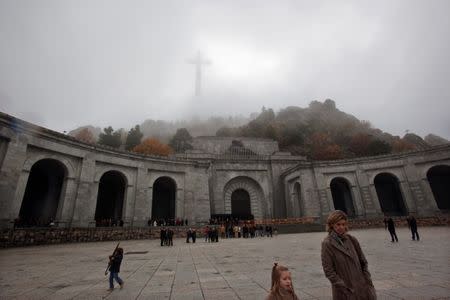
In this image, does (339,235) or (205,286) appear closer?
(339,235)

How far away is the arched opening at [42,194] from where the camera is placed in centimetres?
2167

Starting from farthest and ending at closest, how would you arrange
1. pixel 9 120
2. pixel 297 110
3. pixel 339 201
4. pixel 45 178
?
pixel 297 110 → pixel 339 201 → pixel 45 178 → pixel 9 120

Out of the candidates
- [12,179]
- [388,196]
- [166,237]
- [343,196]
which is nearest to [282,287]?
[166,237]

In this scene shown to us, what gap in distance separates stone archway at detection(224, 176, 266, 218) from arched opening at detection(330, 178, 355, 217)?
987 cm

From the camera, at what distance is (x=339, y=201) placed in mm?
33812

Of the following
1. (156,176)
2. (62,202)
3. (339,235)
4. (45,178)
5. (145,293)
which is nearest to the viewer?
(339,235)

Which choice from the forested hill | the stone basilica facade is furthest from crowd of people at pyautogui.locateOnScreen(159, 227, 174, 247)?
the forested hill

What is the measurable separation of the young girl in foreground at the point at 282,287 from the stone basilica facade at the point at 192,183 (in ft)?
63.6

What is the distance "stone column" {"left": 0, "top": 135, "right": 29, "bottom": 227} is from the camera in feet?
51.0

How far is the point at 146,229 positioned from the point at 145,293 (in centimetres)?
1644

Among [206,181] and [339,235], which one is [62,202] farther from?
[339,235]

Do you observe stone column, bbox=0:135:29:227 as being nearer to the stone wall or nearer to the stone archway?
the stone archway

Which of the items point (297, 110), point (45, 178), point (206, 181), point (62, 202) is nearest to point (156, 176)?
point (206, 181)

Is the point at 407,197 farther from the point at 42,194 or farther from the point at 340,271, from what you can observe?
the point at 42,194
